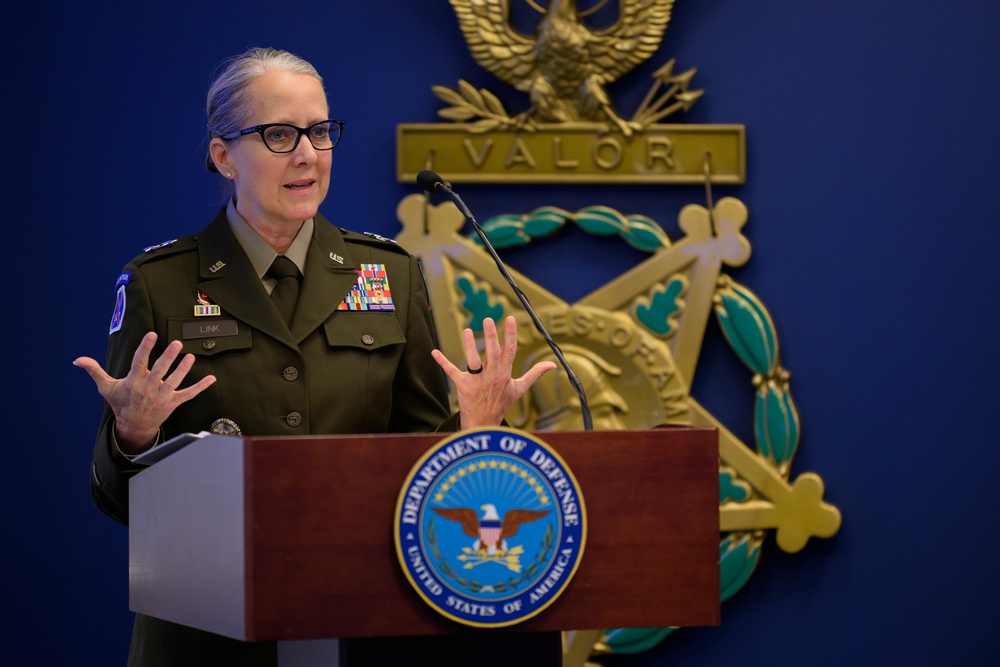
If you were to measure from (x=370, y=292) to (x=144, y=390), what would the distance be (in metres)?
0.48

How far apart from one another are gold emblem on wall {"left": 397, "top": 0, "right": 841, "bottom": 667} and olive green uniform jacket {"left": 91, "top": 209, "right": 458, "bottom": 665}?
1208mm

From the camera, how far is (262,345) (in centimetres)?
173

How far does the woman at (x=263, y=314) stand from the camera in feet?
5.55

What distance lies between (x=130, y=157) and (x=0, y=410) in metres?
0.75

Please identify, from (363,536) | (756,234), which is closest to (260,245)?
(363,536)

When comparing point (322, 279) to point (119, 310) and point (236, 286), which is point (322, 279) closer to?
point (236, 286)

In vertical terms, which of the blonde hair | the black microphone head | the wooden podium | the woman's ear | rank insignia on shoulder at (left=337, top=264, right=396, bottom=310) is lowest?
the wooden podium

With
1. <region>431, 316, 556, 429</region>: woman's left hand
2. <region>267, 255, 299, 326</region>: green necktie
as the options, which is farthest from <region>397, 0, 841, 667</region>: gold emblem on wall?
<region>431, 316, 556, 429</region>: woman's left hand

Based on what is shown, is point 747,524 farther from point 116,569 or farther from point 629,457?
point 629,457

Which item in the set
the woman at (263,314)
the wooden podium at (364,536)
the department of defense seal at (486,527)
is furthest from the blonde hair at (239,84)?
the department of defense seal at (486,527)

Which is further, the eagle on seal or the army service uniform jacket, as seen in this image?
the army service uniform jacket

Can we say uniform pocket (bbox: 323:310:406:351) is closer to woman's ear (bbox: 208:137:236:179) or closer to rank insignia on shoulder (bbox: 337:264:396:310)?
rank insignia on shoulder (bbox: 337:264:396:310)

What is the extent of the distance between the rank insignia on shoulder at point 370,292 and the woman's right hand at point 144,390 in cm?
36

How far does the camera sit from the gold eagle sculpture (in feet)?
9.87
